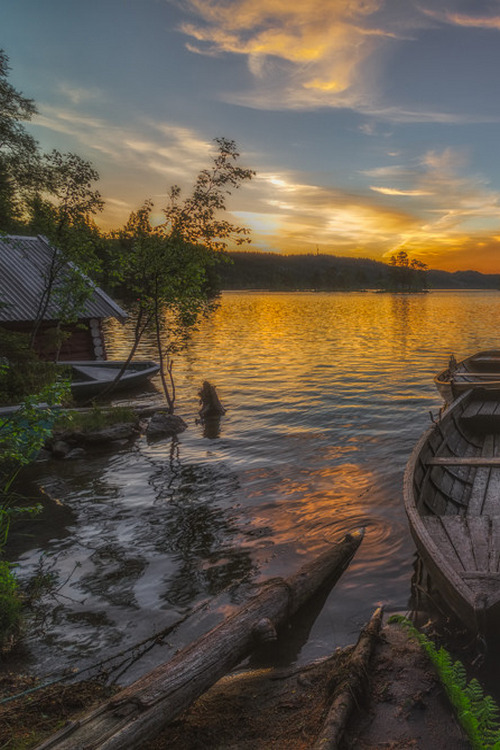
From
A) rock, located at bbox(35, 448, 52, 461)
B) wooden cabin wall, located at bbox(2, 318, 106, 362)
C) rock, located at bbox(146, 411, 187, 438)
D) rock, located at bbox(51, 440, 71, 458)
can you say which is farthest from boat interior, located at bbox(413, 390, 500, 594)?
wooden cabin wall, located at bbox(2, 318, 106, 362)

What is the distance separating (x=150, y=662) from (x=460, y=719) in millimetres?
3374

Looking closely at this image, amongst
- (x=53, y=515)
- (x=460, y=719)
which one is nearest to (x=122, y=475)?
(x=53, y=515)

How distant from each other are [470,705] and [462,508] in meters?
4.87

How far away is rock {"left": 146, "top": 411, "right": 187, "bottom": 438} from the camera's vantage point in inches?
604

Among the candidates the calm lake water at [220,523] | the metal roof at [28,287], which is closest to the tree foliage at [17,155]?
the metal roof at [28,287]

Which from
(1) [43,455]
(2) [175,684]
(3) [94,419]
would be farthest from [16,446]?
(3) [94,419]

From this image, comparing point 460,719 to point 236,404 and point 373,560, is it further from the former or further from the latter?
point 236,404

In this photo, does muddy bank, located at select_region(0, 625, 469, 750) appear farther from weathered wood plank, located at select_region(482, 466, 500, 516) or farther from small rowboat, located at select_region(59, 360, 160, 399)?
small rowboat, located at select_region(59, 360, 160, 399)

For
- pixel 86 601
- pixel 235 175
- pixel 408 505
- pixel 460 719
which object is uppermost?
pixel 235 175

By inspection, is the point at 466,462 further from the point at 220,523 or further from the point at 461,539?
the point at 220,523

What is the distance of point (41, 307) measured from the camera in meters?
18.9

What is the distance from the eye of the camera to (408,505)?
6602mm

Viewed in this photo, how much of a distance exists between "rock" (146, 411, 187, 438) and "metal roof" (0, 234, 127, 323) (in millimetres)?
5554

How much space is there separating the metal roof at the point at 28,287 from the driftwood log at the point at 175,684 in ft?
48.5
